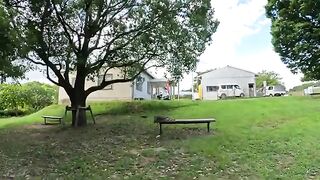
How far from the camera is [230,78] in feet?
162

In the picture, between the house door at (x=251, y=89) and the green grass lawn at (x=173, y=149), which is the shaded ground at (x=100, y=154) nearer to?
the green grass lawn at (x=173, y=149)

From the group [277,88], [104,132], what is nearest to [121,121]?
[104,132]

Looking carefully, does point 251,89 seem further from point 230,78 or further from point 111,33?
point 111,33

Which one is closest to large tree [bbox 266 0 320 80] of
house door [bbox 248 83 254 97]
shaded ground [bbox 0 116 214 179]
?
shaded ground [bbox 0 116 214 179]

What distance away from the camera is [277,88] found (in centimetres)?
4919

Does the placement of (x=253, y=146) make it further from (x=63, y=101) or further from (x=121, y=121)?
(x=63, y=101)

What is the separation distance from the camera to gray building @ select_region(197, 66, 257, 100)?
1907 inches

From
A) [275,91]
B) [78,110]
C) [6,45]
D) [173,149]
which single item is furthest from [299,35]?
[6,45]

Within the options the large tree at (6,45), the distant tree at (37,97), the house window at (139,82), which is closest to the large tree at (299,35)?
the house window at (139,82)

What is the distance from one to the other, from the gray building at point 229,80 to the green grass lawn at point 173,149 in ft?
88.3

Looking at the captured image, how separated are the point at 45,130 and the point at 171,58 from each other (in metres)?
7.46

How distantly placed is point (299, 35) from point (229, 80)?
21666mm

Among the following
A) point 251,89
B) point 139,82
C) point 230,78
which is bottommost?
point 139,82

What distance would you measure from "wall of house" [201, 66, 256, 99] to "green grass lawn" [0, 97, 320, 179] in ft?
88.9
